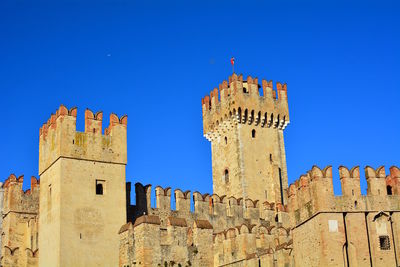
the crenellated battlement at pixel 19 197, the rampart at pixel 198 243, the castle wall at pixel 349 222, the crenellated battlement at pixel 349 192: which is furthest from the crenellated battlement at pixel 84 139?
the castle wall at pixel 349 222

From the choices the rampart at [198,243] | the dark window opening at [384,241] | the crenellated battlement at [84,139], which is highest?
the crenellated battlement at [84,139]

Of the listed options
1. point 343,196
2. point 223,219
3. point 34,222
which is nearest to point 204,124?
point 223,219

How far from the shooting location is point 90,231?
28.6 m

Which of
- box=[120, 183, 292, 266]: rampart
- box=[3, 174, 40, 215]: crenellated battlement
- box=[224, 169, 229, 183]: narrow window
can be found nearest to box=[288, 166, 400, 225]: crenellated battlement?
box=[120, 183, 292, 266]: rampart

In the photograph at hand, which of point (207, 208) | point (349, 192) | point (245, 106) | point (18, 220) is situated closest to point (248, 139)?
point (245, 106)

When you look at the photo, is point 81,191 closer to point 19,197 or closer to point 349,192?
point 19,197

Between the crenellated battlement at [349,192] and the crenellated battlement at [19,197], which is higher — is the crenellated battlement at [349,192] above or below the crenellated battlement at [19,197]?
below

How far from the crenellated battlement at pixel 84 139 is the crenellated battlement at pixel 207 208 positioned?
135 inches

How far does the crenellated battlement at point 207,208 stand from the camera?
33406mm

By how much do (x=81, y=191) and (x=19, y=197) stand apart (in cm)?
584

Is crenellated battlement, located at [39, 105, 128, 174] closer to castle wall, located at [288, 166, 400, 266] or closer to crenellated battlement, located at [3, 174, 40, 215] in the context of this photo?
crenellated battlement, located at [3, 174, 40, 215]

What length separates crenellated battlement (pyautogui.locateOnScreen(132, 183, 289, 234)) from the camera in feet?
110

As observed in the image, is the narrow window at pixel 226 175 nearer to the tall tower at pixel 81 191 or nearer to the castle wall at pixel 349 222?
the tall tower at pixel 81 191

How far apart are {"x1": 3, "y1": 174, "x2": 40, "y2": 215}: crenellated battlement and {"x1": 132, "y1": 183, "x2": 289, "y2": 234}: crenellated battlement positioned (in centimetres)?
530
